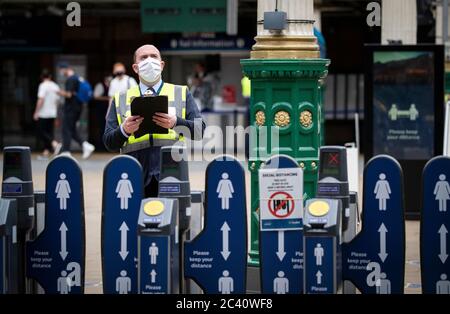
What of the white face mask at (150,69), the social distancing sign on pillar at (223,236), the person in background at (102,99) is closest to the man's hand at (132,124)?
the white face mask at (150,69)

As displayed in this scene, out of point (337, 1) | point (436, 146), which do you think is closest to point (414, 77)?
point (436, 146)

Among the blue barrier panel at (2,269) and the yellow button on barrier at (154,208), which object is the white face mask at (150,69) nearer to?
the yellow button on barrier at (154,208)

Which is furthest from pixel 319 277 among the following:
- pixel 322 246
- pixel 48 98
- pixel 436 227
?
pixel 48 98

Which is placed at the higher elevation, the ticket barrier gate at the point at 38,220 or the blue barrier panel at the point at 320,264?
the ticket barrier gate at the point at 38,220

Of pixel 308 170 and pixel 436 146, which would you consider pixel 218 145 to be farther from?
pixel 308 170

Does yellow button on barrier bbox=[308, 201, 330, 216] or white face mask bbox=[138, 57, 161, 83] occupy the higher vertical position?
white face mask bbox=[138, 57, 161, 83]

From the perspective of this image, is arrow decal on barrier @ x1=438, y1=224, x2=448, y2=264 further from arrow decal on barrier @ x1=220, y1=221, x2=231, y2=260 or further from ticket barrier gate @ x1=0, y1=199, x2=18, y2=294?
ticket barrier gate @ x1=0, y1=199, x2=18, y2=294

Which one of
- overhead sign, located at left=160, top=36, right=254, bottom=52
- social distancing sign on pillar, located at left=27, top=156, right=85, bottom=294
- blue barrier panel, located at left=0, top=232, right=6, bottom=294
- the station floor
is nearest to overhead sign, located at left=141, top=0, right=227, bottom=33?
overhead sign, located at left=160, top=36, right=254, bottom=52

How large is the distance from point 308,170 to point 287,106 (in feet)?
1.72

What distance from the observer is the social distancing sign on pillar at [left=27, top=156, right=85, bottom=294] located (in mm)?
7387

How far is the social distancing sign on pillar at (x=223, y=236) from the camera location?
289 inches

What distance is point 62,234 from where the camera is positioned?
24.4 feet

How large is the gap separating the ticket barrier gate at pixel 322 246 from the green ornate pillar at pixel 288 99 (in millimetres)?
1855

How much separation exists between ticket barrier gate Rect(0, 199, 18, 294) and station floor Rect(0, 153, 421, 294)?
140 centimetres
